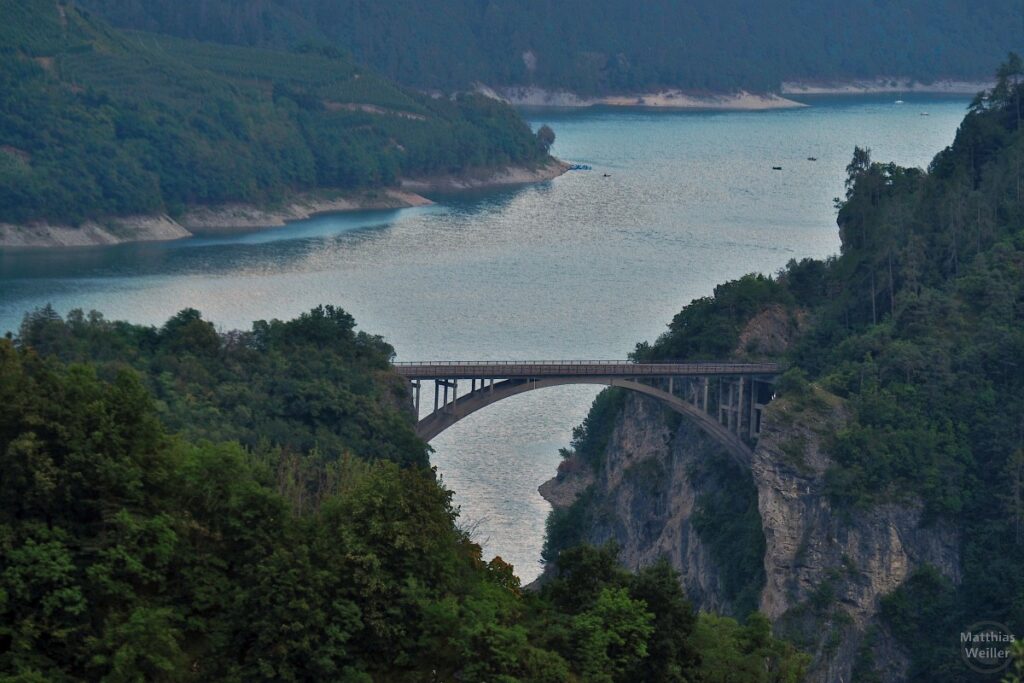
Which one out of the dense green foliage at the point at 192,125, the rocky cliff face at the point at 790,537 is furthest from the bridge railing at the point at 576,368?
the dense green foliage at the point at 192,125

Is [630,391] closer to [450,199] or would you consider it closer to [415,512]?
[415,512]

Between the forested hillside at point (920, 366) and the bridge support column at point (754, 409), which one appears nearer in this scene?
the forested hillside at point (920, 366)

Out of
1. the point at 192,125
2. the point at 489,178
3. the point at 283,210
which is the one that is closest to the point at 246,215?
the point at 283,210

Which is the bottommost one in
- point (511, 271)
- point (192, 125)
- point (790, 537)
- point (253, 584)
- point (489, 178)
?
point (790, 537)

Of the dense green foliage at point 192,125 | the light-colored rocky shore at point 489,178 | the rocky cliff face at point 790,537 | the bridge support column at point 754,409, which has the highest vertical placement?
the dense green foliage at point 192,125

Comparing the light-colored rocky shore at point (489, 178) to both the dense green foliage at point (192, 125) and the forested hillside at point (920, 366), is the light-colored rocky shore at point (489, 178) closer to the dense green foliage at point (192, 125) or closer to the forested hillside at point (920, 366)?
the dense green foliage at point (192, 125)

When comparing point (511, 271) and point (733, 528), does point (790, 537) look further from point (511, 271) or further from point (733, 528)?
point (511, 271)

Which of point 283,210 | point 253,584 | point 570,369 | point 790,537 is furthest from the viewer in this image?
point 283,210
